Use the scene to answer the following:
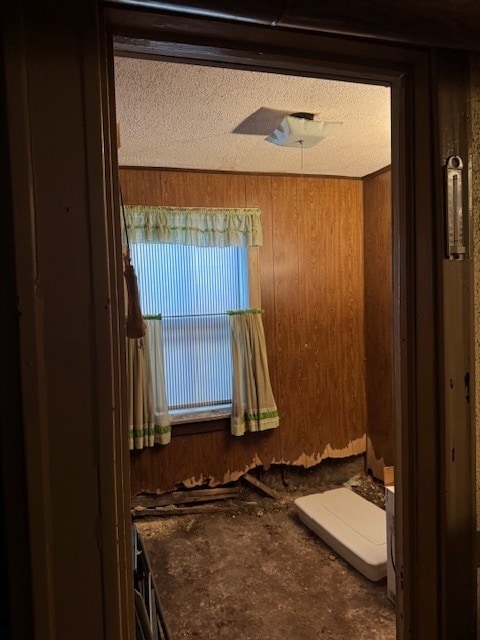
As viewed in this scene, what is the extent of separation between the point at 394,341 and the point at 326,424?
113 inches

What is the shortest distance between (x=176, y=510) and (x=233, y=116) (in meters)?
2.58

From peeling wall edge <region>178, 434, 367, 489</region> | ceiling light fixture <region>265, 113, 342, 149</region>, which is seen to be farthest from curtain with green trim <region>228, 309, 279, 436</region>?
ceiling light fixture <region>265, 113, 342, 149</region>

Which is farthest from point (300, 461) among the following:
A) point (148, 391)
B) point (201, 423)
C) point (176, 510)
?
point (148, 391)

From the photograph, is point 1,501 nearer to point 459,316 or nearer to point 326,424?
point 459,316

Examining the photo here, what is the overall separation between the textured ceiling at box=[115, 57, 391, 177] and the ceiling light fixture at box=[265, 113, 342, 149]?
0.04 metres

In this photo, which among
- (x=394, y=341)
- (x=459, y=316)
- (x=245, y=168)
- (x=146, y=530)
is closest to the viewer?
(x=459, y=316)

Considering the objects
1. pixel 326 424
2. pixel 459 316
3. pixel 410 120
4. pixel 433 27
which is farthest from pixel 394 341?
pixel 326 424

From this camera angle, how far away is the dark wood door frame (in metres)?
0.82

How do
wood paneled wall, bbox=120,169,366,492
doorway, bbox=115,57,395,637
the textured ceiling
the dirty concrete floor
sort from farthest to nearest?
wood paneled wall, bbox=120,169,366,492
doorway, bbox=115,57,395,637
the dirty concrete floor
the textured ceiling

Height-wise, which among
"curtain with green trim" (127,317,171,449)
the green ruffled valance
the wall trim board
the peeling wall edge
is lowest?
the peeling wall edge

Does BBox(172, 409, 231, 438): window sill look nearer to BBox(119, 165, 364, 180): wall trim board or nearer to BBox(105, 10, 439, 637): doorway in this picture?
BBox(119, 165, 364, 180): wall trim board

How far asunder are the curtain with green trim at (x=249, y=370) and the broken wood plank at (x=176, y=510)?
537 mm

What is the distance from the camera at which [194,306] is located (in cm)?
333

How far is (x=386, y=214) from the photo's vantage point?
340cm
